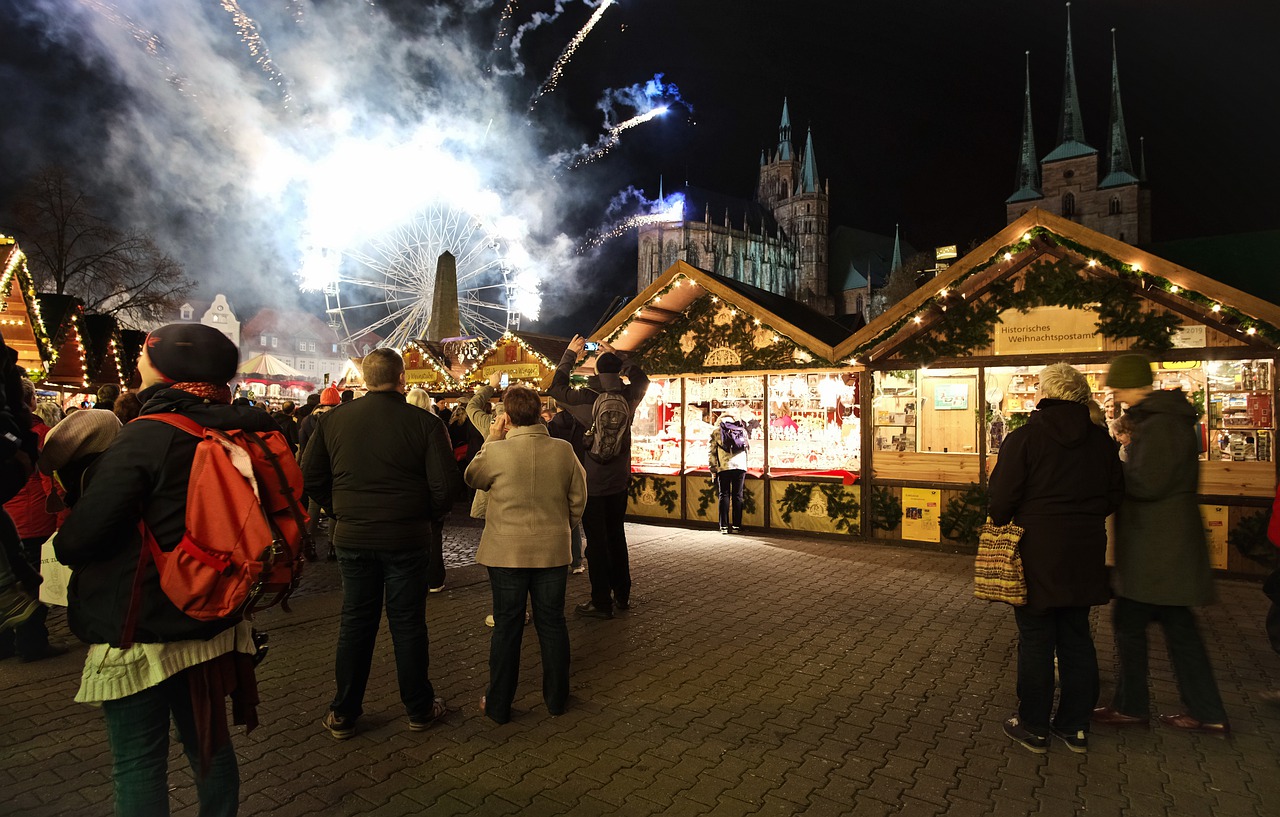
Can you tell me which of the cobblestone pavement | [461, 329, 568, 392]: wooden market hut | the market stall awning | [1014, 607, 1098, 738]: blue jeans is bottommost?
the cobblestone pavement

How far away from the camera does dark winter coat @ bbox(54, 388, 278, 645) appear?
6.86ft

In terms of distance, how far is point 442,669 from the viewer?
4.80 meters

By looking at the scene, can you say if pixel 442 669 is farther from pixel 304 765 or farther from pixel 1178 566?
pixel 1178 566

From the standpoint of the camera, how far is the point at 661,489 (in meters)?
11.9

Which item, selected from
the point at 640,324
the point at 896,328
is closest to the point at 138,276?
the point at 640,324

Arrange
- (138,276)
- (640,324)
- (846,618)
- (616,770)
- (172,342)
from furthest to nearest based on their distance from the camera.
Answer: (138,276)
(640,324)
(846,618)
(616,770)
(172,342)

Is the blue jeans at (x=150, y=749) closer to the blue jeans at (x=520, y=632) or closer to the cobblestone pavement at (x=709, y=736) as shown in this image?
the cobblestone pavement at (x=709, y=736)

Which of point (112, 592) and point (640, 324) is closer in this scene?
point (112, 592)

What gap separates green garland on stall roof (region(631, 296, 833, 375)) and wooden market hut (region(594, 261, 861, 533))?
0.02m

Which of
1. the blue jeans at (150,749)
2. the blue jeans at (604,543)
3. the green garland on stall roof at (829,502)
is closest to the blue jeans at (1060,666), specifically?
the blue jeans at (604,543)

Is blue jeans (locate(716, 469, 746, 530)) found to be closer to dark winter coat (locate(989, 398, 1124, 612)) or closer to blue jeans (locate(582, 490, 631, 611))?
blue jeans (locate(582, 490, 631, 611))

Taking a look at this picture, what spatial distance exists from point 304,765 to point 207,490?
1953 millimetres

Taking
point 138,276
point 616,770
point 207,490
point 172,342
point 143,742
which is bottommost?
point 616,770

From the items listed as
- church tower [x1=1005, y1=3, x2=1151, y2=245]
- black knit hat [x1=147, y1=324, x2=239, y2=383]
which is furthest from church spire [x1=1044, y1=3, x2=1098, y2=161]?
black knit hat [x1=147, y1=324, x2=239, y2=383]
